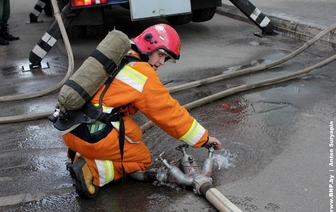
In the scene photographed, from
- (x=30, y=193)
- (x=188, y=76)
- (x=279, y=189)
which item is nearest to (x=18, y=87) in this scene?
(x=188, y=76)

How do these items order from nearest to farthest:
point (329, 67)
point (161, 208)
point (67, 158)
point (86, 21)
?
point (161, 208), point (67, 158), point (329, 67), point (86, 21)

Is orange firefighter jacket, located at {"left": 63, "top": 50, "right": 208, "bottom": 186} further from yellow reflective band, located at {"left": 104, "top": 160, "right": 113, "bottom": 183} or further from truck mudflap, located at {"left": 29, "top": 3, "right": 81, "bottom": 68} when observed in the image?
truck mudflap, located at {"left": 29, "top": 3, "right": 81, "bottom": 68}

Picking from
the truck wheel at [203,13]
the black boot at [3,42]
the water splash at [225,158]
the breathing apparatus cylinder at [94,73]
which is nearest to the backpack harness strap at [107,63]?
the breathing apparatus cylinder at [94,73]

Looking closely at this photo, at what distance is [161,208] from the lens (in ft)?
9.61

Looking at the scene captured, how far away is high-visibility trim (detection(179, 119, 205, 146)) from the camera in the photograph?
3.00 m

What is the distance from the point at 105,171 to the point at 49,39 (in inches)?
135

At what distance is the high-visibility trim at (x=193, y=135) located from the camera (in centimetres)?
300

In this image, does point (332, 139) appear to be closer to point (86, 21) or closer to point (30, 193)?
point (30, 193)

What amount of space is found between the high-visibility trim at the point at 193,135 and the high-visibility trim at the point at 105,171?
1.75 ft

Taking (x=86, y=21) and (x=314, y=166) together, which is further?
(x=86, y=21)

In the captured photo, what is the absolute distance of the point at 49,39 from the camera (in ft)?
19.8

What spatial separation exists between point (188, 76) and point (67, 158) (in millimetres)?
2371

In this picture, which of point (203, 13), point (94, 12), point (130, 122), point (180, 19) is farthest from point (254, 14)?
point (130, 122)

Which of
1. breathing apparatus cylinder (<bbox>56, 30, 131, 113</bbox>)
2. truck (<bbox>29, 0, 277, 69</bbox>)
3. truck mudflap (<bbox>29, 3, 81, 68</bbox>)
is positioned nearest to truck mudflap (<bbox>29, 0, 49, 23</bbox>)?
truck (<bbox>29, 0, 277, 69</bbox>)
